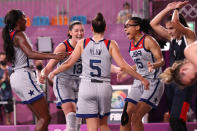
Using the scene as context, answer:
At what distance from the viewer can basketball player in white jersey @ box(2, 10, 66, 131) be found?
18.9 ft

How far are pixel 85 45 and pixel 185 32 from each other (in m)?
1.31

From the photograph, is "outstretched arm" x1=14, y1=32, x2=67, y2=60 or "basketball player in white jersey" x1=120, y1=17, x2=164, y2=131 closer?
"outstretched arm" x1=14, y1=32, x2=67, y2=60

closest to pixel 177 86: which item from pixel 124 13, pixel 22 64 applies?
pixel 22 64

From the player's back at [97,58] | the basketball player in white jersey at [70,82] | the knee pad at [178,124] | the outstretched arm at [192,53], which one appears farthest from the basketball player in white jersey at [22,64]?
the outstretched arm at [192,53]

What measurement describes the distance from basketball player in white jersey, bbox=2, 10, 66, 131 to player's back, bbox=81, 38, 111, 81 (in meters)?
0.49

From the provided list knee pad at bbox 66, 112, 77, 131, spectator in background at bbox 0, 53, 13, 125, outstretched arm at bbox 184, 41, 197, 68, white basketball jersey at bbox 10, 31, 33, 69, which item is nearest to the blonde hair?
outstretched arm at bbox 184, 41, 197, 68

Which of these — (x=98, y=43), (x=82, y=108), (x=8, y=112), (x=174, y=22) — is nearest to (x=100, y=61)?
(x=98, y=43)

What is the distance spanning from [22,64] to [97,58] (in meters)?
1.11

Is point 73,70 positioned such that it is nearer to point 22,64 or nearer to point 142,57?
point 22,64

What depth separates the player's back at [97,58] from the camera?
5516 mm

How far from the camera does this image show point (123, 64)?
18.1 feet

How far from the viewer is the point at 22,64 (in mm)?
5898

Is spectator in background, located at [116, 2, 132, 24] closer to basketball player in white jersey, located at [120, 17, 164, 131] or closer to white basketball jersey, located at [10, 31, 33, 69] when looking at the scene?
basketball player in white jersey, located at [120, 17, 164, 131]

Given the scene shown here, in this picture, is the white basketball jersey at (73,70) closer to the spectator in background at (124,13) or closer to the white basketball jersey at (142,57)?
the white basketball jersey at (142,57)
